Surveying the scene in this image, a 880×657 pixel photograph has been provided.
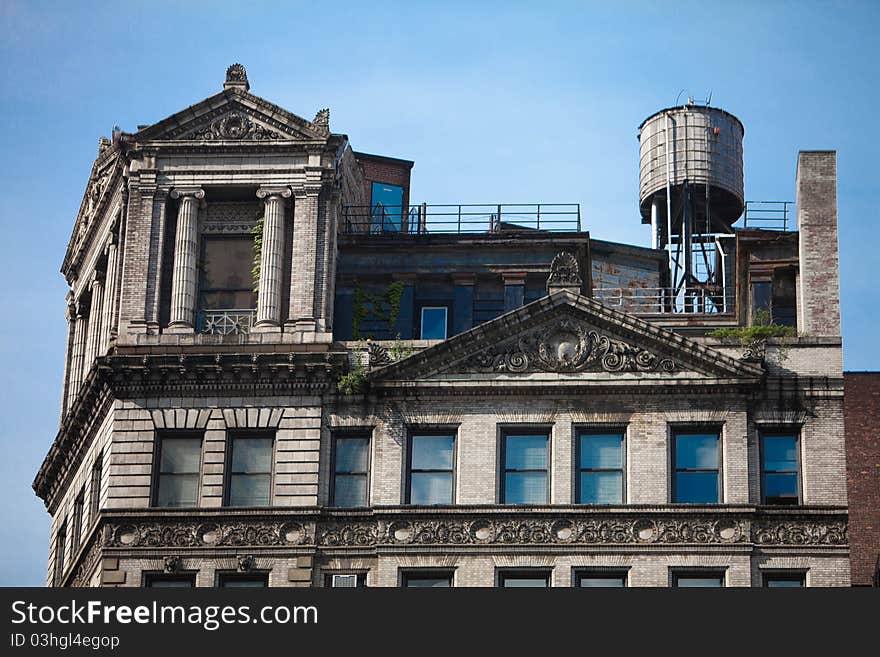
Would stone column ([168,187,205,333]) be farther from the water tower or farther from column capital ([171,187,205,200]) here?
the water tower

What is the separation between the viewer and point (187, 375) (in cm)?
7194

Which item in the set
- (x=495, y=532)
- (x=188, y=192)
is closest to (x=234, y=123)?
(x=188, y=192)

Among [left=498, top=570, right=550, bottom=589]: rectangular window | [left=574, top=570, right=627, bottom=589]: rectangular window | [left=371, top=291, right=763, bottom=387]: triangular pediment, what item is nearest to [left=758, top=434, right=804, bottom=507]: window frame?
[left=371, top=291, right=763, bottom=387]: triangular pediment

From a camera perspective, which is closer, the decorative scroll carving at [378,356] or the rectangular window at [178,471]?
the rectangular window at [178,471]

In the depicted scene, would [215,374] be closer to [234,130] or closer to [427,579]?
[234,130]

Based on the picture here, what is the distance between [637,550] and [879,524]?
1412 cm

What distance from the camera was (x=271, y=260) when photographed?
241 feet

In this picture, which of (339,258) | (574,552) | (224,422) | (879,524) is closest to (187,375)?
(224,422)

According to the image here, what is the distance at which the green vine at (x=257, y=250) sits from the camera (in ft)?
242

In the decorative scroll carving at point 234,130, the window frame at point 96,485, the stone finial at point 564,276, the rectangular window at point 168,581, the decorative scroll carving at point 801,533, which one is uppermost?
the decorative scroll carving at point 234,130

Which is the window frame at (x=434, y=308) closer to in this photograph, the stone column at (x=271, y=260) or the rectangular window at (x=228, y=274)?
the stone column at (x=271, y=260)

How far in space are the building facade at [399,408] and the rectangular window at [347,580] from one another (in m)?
0.09

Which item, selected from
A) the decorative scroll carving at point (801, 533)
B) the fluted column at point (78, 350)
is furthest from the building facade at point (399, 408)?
the fluted column at point (78, 350)

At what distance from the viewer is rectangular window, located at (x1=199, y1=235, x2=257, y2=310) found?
7375 centimetres
